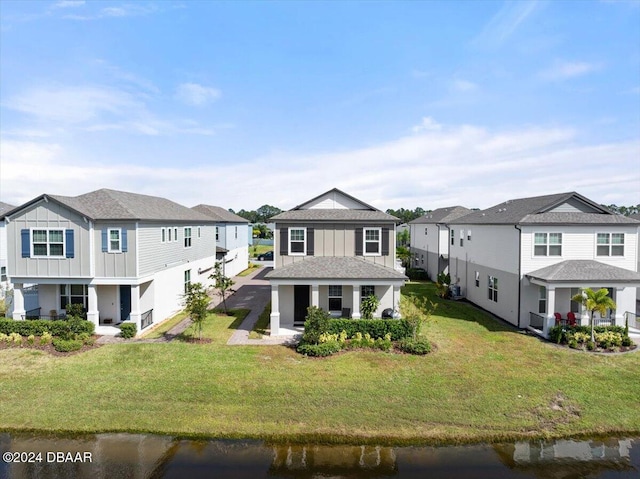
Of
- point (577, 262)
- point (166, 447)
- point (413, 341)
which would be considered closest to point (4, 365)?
point (166, 447)

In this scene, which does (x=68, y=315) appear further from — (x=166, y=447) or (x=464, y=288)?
(x=464, y=288)

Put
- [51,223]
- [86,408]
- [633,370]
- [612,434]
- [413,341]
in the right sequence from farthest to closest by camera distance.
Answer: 1. [51,223]
2. [413,341]
3. [633,370]
4. [86,408]
5. [612,434]

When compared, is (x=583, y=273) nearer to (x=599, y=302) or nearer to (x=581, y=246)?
(x=581, y=246)

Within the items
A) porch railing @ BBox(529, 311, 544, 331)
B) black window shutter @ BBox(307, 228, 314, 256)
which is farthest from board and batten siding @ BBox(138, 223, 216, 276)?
porch railing @ BBox(529, 311, 544, 331)

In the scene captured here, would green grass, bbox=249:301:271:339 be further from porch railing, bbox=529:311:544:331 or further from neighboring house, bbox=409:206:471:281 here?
neighboring house, bbox=409:206:471:281

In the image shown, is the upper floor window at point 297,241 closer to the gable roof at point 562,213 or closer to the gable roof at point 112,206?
the gable roof at point 112,206

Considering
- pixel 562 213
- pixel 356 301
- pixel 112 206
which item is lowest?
pixel 356 301

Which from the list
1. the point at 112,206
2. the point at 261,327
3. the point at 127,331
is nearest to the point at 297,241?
the point at 261,327
